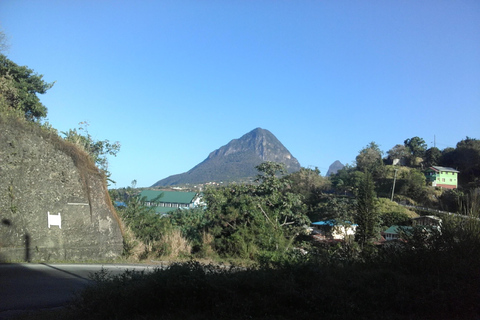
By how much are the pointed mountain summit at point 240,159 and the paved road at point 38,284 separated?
77135 millimetres

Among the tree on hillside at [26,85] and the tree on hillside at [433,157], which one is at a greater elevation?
the tree on hillside at [26,85]

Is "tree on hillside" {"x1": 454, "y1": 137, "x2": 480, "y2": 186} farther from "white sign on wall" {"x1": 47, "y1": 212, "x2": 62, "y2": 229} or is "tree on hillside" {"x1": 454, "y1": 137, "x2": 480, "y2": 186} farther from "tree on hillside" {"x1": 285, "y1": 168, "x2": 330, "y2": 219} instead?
"white sign on wall" {"x1": 47, "y1": 212, "x2": 62, "y2": 229}

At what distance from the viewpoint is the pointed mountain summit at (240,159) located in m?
96.3

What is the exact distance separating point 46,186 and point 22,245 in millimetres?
1848

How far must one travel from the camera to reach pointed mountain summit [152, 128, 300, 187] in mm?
96312

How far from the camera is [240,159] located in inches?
4321

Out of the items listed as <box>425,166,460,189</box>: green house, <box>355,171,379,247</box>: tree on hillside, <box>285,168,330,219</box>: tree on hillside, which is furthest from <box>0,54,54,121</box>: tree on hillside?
<box>425,166,460,189</box>: green house

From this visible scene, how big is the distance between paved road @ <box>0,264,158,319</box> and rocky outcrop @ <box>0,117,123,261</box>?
3.39 feet

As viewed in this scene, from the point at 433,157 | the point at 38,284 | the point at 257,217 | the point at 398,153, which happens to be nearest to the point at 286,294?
the point at 38,284

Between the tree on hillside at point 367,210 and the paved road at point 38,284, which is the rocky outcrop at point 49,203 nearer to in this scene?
the paved road at point 38,284

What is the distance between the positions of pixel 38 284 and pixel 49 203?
13.5ft

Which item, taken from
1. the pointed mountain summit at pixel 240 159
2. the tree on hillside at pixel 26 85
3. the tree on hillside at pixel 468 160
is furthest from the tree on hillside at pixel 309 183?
the pointed mountain summit at pixel 240 159

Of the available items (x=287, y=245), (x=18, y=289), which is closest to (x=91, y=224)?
(x=18, y=289)

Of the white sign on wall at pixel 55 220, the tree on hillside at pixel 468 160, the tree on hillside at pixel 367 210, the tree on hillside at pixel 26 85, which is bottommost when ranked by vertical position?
the tree on hillside at pixel 367 210
